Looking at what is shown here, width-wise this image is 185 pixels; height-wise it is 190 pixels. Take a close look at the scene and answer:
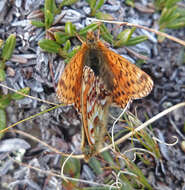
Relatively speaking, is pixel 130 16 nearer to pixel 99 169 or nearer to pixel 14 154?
pixel 99 169

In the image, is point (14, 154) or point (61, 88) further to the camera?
point (14, 154)

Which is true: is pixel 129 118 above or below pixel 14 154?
above

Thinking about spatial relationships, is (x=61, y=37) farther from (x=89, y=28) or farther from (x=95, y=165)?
(x=95, y=165)

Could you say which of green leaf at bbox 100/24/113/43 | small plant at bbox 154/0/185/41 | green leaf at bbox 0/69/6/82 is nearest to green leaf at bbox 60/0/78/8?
green leaf at bbox 100/24/113/43

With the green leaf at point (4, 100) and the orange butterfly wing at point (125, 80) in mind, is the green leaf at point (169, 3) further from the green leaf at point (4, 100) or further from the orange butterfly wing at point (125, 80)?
the green leaf at point (4, 100)

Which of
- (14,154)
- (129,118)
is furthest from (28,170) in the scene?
(129,118)

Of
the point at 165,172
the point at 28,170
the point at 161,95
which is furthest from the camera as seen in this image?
the point at 161,95

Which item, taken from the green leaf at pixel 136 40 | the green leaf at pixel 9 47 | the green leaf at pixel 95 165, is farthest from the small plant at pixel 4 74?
the green leaf at pixel 136 40
